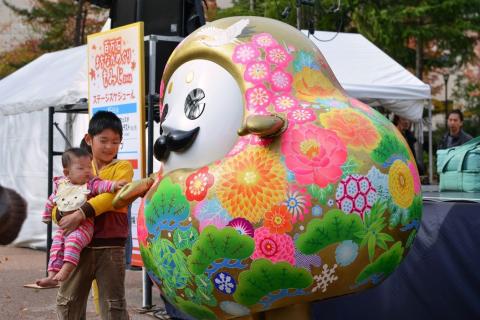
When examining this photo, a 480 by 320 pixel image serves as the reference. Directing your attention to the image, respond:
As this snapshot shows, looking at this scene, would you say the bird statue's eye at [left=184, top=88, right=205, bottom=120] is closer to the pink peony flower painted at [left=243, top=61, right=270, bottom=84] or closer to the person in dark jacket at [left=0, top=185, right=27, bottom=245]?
the pink peony flower painted at [left=243, top=61, right=270, bottom=84]

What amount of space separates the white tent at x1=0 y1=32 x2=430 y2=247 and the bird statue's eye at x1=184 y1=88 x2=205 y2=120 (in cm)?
678

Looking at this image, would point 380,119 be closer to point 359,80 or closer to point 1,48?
point 359,80

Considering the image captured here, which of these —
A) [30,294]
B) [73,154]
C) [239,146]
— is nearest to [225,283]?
[239,146]

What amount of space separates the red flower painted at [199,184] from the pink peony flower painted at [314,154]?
1.10 ft

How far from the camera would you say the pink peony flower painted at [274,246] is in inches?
128

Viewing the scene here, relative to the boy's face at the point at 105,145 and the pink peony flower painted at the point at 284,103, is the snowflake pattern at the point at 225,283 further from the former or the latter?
the boy's face at the point at 105,145

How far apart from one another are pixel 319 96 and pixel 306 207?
595mm

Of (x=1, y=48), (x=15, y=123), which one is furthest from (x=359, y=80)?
(x=1, y=48)

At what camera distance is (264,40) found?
364 cm

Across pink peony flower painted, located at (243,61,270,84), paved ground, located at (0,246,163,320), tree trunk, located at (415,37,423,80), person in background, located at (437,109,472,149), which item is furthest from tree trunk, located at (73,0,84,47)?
pink peony flower painted, located at (243,61,270,84)

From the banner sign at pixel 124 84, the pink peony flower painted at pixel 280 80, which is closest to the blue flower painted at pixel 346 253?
the pink peony flower painted at pixel 280 80

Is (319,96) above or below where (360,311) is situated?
above

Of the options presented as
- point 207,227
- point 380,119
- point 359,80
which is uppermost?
point 359,80

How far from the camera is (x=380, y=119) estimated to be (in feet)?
12.0
